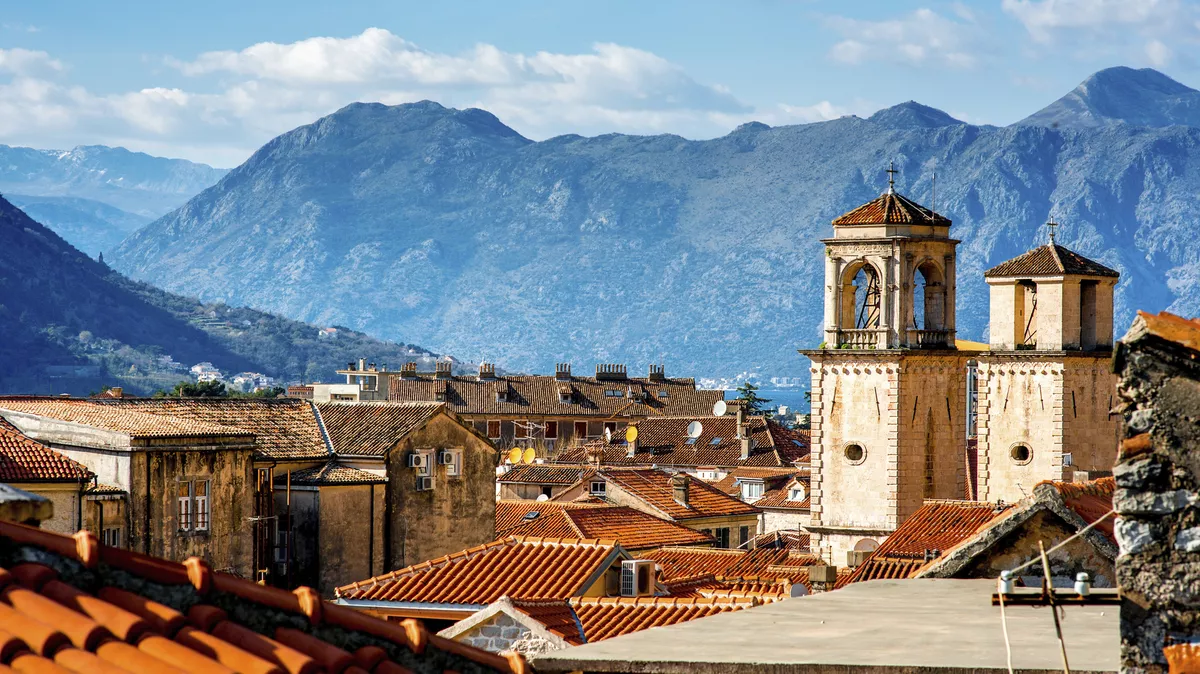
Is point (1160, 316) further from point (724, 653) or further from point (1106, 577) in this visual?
point (1106, 577)

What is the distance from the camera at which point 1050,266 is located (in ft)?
158

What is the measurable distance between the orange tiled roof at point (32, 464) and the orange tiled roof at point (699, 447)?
49.4m

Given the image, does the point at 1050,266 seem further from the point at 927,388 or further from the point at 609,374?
the point at 609,374

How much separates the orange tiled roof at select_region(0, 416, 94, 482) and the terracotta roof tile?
7329mm

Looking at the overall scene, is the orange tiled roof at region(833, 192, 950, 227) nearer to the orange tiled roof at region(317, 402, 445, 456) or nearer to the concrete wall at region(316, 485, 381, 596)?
the orange tiled roof at region(317, 402, 445, 456)

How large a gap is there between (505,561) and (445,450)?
858 inches

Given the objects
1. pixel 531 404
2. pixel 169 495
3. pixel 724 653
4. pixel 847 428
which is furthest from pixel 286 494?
pixel 531 404

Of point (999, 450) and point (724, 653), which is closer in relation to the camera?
point (724, 653)

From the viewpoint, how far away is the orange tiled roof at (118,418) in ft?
128

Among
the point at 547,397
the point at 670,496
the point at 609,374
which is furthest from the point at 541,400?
the point at 670,496

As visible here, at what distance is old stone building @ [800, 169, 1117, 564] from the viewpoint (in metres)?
Answer: 47.3

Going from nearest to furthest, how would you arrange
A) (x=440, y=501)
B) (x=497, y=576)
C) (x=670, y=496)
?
(x=497, y=576)
(x=440, y=501)
(x=670, y=496)

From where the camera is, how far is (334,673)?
20.9 feet

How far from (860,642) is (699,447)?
84017 millimetres
